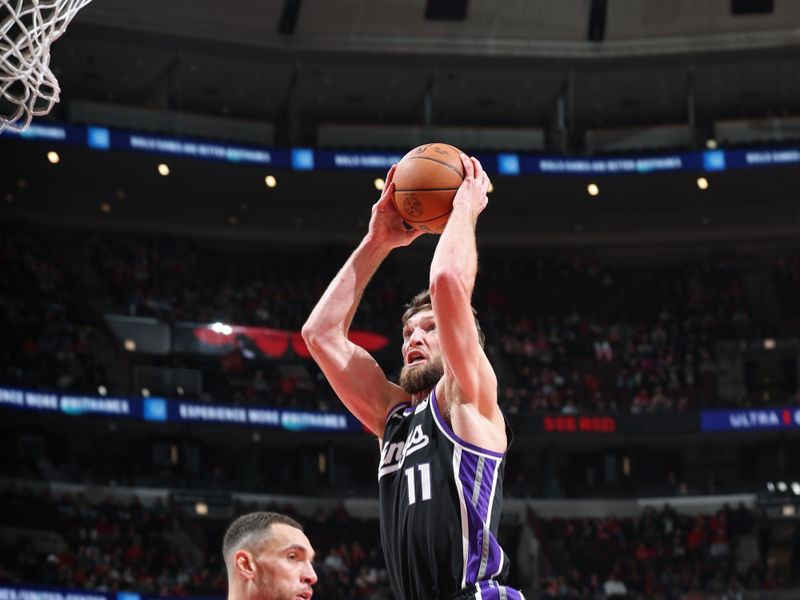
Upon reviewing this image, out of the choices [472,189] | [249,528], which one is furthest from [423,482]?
[472,189]

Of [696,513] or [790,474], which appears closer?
[696,513]

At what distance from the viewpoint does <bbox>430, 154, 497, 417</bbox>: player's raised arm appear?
4273 mm

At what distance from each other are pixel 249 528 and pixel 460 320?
0.94m

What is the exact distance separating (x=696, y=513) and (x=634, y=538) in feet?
5.71

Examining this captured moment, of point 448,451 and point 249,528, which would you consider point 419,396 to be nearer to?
point 448,451

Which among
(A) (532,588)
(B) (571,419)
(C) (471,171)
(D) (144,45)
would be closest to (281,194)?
(D) (144,45)

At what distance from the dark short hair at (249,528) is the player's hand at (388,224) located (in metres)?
1.36

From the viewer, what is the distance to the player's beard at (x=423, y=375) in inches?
182

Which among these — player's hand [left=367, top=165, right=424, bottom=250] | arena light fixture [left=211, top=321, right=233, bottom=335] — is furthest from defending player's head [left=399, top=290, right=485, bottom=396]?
arena light fixture [left=211, top=321, right=233, bottom=335]

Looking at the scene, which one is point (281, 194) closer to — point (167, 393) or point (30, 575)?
point (167, 393)

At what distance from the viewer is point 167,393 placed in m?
24.7

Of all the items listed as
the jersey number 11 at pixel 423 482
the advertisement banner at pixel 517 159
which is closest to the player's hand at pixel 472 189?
the jersey number 11 at pixel 423 482

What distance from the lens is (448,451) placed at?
4.31m

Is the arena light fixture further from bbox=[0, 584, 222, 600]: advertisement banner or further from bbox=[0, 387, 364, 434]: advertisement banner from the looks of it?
bbox=[0, 584, 222, 600]: advertisement banner
